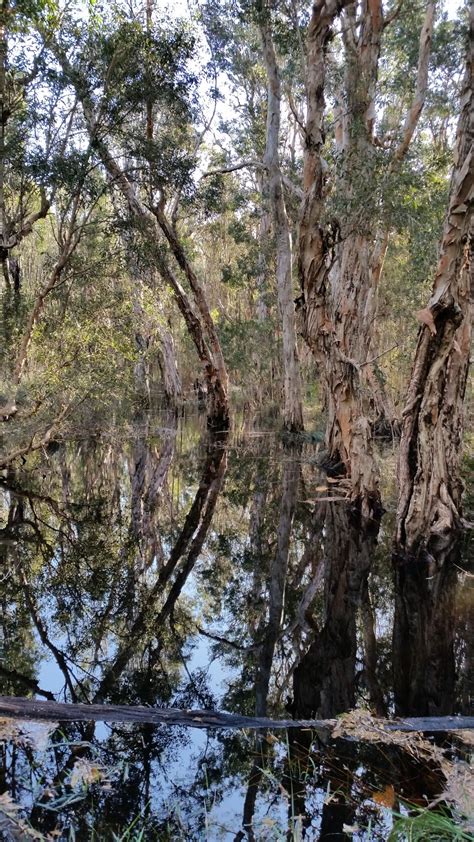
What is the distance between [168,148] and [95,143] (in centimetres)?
242

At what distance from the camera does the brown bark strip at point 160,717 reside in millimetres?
3186

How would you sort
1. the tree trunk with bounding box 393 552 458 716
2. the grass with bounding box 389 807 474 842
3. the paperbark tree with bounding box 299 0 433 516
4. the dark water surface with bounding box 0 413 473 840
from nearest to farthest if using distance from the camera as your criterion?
1. the grass with bounding box 389 807 474 842
2. the dark water surface with bounding box 0 413 473 840
3. the tree trunk with bounding box 393 552 458 716
4. the paperbark tree with bounding box 299 0 433 516

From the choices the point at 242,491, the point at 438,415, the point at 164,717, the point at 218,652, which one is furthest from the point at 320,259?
the point at 164,717

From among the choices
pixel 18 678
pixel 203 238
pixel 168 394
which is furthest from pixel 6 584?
pixel 203 238

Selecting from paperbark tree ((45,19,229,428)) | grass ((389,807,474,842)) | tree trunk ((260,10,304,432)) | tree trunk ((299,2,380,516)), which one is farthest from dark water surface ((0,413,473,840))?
tree trunk ((260,10,304,432))

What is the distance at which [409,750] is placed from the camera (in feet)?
9.89

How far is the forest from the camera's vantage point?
9.29 feet

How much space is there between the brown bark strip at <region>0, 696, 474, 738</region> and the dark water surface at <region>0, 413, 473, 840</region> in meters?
0.06

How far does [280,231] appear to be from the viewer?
1552 centimetres

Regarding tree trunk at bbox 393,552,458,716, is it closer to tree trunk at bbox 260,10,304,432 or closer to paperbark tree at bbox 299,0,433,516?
paperbark tree at bbox 299,0,433,516

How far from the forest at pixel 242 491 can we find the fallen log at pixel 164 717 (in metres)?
0.04

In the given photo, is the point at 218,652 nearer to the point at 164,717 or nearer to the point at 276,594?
the point at 276,594

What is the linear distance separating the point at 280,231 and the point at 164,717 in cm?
1391

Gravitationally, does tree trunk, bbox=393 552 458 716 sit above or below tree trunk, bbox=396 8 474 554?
below
